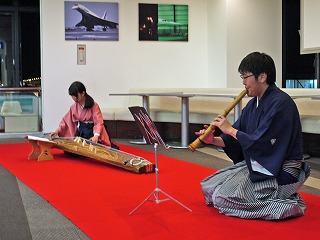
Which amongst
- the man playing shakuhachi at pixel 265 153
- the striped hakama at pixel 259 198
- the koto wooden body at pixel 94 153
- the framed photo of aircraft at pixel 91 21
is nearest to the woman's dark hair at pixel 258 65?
the man playing shakuhachi at pixel 265 153

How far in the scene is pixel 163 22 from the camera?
32.0ft

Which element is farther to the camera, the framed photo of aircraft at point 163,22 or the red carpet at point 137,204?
the framed photo of aircraft at point 163,22

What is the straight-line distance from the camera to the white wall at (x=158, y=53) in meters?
9.27

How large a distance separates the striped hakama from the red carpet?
2.4 inches

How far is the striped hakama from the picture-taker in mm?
3439

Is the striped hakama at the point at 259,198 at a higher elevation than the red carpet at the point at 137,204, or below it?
higher

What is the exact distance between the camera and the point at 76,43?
9367 mm

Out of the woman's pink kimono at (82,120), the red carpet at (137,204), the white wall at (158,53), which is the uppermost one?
the white wall at (158,53)

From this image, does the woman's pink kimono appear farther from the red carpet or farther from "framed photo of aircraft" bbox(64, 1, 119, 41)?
"framed photo of aircraft" bbox(64, 1, 119, 41)

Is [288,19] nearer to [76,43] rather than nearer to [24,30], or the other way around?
[76,43]

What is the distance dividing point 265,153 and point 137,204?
1.13 m

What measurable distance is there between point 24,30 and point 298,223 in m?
8.06

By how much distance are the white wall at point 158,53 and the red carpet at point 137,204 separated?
11.5 feet

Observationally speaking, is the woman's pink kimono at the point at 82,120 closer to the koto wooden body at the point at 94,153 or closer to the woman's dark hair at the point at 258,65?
the koto wooden body at the point at 94,153
